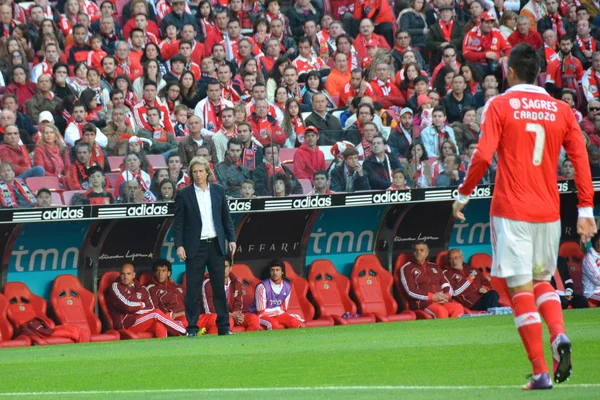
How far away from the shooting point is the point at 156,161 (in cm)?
1455

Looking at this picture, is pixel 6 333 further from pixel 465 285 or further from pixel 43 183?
pixel 465 285

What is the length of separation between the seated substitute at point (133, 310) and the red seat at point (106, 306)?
0.05 metres

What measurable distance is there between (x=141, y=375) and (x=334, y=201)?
6.75 m

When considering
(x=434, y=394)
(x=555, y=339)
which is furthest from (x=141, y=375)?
(x=555, y=339)

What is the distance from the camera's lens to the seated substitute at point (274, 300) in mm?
15375

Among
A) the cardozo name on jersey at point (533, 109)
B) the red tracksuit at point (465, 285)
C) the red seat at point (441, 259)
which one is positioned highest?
the cardozo name on jersey at point (533, 109)

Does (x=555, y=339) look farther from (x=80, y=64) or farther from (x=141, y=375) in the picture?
(x=80, y=64)

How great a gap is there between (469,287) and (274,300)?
10.1 ft

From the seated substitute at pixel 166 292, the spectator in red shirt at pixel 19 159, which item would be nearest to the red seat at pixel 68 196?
the spectator in red shirt at pixel 19 159

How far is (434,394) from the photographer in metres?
7.04

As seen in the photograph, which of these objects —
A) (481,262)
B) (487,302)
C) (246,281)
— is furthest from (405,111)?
(246,281)

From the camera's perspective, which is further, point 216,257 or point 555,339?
point 216,257

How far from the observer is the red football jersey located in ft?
23.6

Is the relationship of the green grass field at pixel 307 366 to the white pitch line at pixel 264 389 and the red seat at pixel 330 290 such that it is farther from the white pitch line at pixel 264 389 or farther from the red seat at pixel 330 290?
the red seat at pixel 330 290
